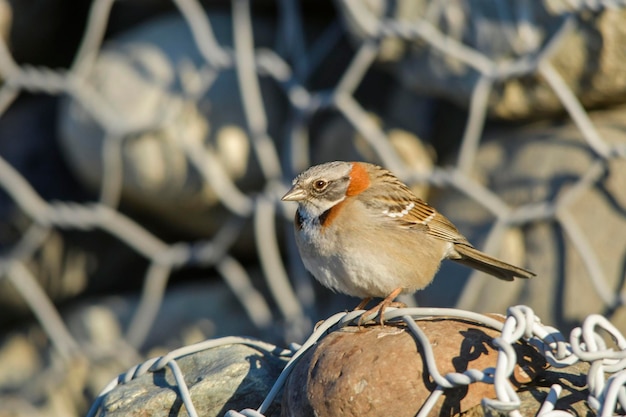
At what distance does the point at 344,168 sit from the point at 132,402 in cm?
80

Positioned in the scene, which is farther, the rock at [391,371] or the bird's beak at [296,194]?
the bird's beak at [296,194]

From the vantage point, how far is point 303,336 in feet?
10.9

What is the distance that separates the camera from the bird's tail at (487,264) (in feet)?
7.13

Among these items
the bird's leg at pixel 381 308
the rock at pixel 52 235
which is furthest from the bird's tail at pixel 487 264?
the rock at pixel 52 235

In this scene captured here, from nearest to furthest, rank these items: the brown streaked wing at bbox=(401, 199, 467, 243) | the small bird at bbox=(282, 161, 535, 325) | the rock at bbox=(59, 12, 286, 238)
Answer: the small bird at bbox=(282, 161, 535, 325)
the brown streaked wing at bbox=(401, 199, 467, 243)
the rock at bbox=(59, 12, 286, 238)

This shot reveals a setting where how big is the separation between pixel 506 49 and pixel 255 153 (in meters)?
1.14

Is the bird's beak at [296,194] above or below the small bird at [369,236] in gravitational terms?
above

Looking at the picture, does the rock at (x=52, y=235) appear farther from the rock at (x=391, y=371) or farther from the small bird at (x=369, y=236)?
the rock at (x=391, y=371)

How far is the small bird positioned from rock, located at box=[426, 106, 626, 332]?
0.49 metres

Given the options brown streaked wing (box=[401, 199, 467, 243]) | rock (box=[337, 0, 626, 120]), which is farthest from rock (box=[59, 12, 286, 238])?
brown streaked wing (box=[401, 199, 467, 243])

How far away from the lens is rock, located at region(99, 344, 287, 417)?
1.61 m

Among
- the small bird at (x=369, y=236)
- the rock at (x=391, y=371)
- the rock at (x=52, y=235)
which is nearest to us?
the rock at (x=391, y=371)

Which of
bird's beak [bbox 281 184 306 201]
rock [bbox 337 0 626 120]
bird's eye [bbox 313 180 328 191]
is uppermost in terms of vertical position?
rock [bbox 337 0 626 120]

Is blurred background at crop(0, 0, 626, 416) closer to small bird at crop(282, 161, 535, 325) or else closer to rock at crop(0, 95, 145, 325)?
rock at crop(0, 95, 145, 325)
